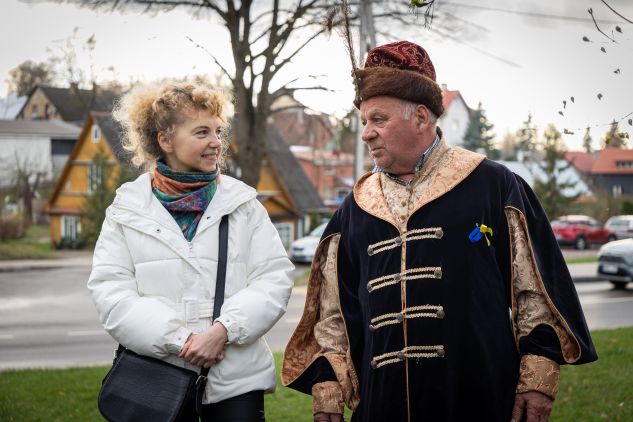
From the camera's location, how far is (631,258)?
1767cm

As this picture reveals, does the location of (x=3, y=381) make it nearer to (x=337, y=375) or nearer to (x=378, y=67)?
(x=337, y=375)

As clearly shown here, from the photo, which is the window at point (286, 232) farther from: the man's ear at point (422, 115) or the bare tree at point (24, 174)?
the man's ear at point (422, 115)

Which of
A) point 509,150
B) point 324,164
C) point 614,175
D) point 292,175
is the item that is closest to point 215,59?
point 614,175

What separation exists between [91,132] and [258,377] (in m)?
33.7

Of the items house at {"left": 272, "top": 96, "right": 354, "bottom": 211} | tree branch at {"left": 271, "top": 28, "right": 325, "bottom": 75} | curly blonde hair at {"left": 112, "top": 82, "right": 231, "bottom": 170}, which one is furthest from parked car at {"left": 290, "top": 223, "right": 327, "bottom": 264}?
curly blonde hair at {"left": 112, "top": 82, "right": 231, "bottom": 170}

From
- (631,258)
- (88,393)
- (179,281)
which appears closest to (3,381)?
(88,393)

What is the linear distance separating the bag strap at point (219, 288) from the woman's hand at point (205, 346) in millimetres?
56

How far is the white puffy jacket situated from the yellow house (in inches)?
1153

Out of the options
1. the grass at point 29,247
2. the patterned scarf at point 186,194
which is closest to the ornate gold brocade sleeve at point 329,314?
the patterned scarf at point 186,194

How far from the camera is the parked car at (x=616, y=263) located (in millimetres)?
17578

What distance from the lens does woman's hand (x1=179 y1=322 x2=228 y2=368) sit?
293 cm

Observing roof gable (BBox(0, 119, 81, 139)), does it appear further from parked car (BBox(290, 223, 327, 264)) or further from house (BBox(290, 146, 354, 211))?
house (BBox(290, 146, 354, 211))

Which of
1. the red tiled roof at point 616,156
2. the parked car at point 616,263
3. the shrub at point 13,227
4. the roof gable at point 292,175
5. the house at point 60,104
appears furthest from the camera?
the roof gable at point 292,175

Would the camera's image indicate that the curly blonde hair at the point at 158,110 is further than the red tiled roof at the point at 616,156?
No
